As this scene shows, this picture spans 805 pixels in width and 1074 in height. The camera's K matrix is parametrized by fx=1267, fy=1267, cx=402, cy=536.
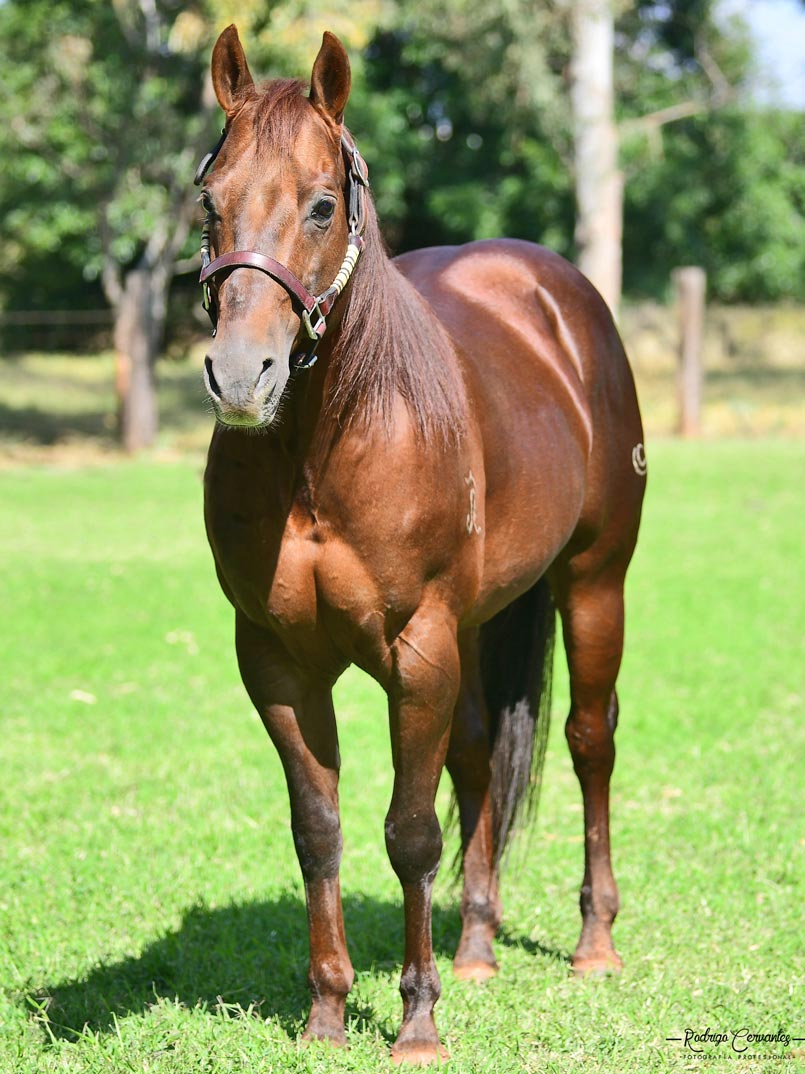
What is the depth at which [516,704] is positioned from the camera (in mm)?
4145

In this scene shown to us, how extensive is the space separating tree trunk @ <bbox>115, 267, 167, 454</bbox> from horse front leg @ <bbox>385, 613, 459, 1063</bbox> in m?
13.9

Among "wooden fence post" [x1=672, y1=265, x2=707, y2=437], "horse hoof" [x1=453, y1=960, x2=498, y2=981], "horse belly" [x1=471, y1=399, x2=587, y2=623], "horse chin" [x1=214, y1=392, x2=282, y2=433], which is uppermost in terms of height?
"horse chin" [x1=214, y1=392, x2=282, y2=433]

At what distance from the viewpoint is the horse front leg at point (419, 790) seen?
3.01m

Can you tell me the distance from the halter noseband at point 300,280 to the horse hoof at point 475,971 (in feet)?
6.49

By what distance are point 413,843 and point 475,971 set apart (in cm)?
85

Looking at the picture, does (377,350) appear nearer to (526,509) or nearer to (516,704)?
(526,509)

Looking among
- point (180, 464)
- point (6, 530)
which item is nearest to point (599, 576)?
point (6, 530)

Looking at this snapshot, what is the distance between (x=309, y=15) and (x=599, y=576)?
12369 mm

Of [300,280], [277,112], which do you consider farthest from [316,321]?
[277,112]

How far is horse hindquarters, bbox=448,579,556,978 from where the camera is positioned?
12.9 feet

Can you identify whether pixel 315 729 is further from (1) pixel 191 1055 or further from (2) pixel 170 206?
(2) pixel 170 206

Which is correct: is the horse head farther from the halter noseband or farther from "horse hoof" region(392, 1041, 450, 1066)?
"horse hoof" region(392, 1041, 450, 1066)

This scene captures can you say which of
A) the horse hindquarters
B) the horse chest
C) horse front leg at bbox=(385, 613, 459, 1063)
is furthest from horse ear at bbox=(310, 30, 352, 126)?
the horse hindquarters

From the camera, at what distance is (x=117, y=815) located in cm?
505
